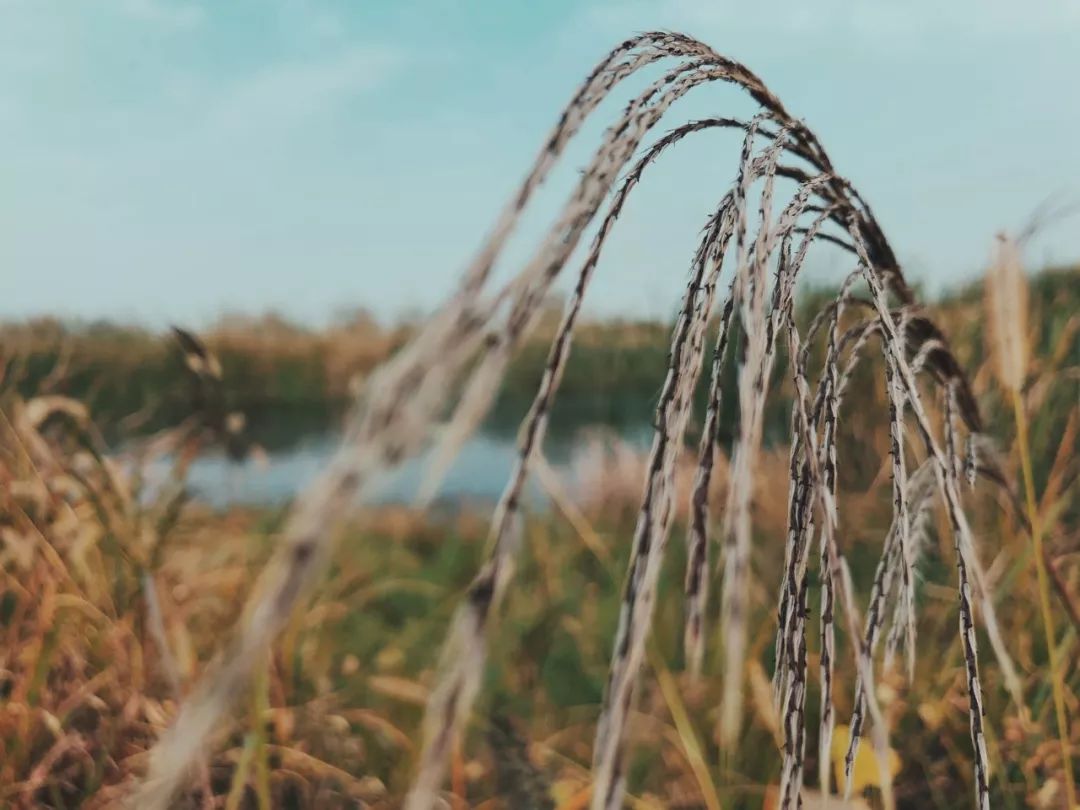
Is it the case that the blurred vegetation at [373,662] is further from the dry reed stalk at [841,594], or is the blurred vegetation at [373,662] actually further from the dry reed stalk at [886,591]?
the dry reed stalk at [841,594]

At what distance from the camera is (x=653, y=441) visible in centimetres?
42

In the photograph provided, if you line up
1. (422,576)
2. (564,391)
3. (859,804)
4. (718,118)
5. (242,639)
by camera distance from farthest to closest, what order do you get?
(564,391) → (422,576) → (859,804) → (718,118) → (242,639)

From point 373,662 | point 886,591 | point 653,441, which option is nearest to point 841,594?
point 653,441

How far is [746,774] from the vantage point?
1.55 metres

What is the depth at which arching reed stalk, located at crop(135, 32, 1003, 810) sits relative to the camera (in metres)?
0.27

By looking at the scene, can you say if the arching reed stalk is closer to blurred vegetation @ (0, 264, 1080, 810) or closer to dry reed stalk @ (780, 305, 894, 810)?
dry reed stalk @ (780, 305, 894, 810)

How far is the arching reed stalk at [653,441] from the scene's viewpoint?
10.6 inches

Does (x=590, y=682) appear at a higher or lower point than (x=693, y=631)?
lower

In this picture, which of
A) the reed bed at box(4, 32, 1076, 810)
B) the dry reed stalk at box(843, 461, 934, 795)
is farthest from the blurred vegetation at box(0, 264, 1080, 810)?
the reed bed at box(4, 32, 1076, 810)

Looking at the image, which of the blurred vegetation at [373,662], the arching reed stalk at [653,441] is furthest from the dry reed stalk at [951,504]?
the blurred vegetation at [373,662]

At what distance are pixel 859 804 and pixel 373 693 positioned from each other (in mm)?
1103

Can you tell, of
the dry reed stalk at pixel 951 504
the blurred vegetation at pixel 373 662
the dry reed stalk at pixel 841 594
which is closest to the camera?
the dry reed stalk at pixel 841 594

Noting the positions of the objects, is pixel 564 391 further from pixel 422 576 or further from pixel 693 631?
pixel 693 631

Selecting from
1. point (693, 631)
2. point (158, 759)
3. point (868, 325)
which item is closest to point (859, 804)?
point (868, 325)
